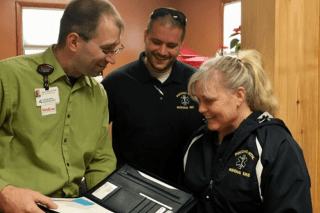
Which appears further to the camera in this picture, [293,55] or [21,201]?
[293,55]

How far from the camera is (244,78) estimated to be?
1.74 metres

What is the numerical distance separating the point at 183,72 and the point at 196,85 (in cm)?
63

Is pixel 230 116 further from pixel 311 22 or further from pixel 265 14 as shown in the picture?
pixel 311 22

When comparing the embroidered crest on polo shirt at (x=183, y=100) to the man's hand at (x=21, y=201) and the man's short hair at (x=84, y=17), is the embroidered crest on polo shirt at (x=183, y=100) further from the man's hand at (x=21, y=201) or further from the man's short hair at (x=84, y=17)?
the man's hand at (x=21, y=201)

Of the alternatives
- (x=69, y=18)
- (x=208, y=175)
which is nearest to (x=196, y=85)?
(x=208, y=175)

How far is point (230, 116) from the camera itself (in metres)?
1.74

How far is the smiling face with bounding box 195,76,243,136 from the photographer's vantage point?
5.66 feet

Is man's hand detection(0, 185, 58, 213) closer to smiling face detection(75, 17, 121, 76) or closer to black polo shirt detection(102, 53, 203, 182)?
smiling face detection(75, 17, 121, 76)

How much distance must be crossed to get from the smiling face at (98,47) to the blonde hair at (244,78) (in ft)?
1.40

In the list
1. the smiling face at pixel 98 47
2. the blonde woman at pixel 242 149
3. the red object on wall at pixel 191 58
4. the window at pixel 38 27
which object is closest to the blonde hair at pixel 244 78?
the blonde woman at pixel 242 149

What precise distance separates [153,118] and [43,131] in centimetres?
74

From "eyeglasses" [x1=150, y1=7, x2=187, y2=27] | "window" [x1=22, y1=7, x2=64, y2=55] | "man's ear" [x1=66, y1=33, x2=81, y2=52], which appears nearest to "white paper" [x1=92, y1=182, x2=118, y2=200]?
"man's ear" [x1=66, y1=33, x2=81, y2=52]

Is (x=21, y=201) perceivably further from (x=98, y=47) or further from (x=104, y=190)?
(x=98, y=47)

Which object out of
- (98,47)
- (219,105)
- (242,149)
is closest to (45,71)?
(98,47)
